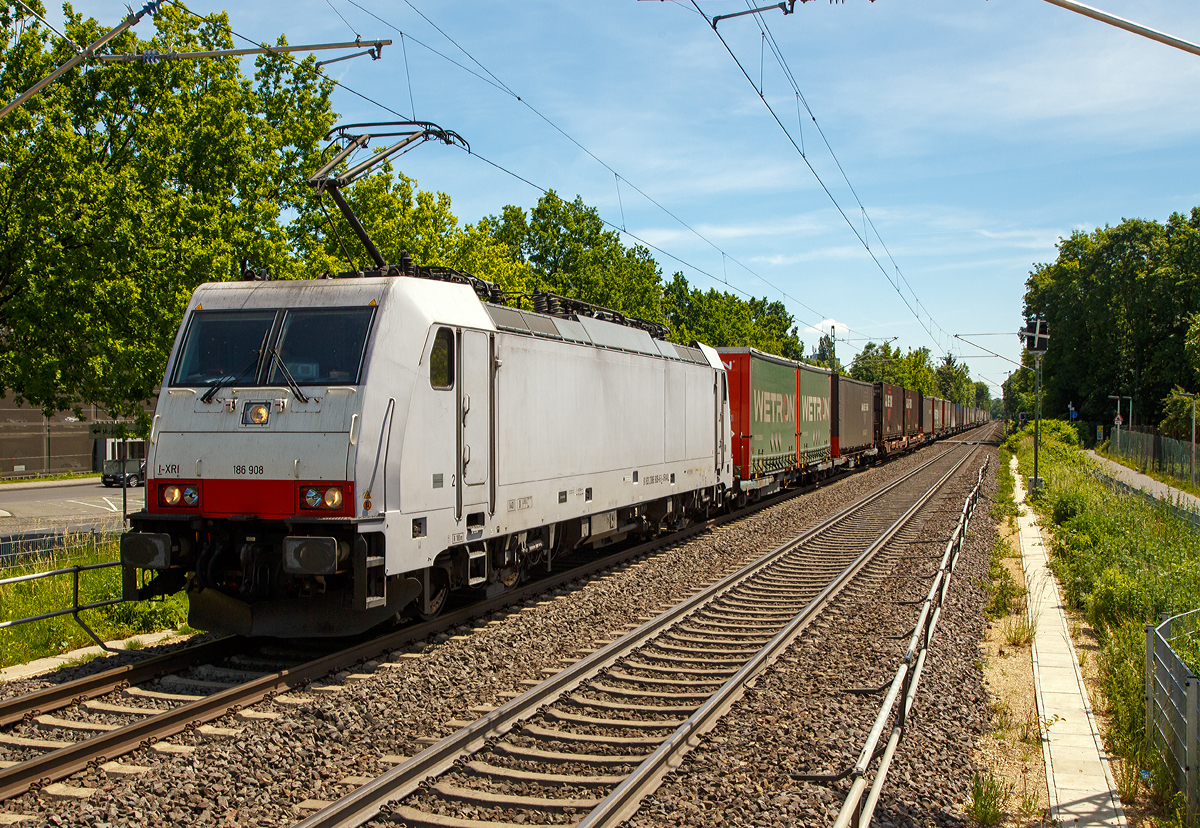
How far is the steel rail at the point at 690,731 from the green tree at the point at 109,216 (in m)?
11.9

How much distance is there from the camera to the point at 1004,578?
43.4 feet

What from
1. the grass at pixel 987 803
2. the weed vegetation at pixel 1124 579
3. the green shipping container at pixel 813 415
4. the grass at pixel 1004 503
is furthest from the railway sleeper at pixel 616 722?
the green shipping container at pixel 813 415

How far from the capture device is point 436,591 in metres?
9.81

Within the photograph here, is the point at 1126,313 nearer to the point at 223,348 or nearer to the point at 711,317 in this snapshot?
the point at 711,317

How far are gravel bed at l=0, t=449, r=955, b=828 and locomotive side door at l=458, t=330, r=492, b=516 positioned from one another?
1.55 meters

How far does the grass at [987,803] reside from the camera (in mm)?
5555

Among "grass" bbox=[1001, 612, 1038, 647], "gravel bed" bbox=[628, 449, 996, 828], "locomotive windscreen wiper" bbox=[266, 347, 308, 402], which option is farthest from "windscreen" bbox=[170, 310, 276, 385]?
"grass" bbox=[1001, 612, 1038, 647]

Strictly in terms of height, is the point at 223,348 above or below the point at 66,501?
above

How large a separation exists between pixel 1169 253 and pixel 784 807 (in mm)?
65496

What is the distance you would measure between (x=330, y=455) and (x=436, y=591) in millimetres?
2559

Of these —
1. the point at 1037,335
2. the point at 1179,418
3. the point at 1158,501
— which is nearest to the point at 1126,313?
the point at 1179,418

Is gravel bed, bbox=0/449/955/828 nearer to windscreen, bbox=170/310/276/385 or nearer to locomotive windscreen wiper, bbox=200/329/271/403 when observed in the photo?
locomotive windscreen wiper, bbox=200/329/271/403

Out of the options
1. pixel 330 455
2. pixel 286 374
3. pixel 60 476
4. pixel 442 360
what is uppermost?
pixel 442 360

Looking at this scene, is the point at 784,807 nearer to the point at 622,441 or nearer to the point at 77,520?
the point at 622,441
